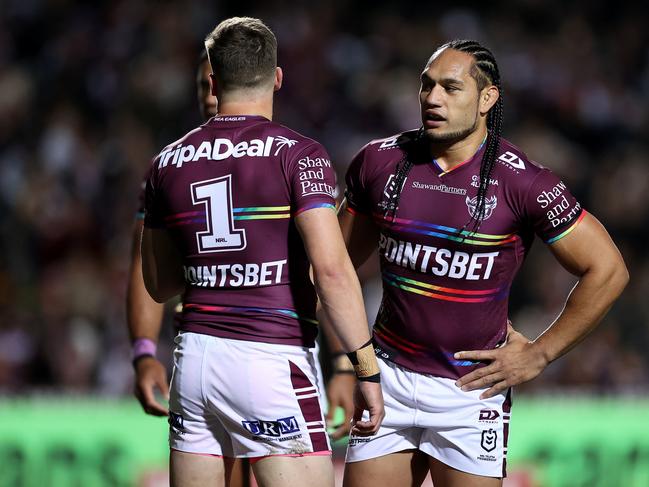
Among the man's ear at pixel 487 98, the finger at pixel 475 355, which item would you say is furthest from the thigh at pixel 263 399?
the man's ear at pixel 487 98

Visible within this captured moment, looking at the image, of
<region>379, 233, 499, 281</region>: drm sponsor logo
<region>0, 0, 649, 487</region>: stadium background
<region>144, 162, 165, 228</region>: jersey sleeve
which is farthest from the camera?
<region>0, 0, 649, 487</region>: stadium background

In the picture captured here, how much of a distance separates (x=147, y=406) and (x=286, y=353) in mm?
1400

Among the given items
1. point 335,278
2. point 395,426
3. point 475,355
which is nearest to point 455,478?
point 395,426

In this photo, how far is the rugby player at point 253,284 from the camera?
405 cm

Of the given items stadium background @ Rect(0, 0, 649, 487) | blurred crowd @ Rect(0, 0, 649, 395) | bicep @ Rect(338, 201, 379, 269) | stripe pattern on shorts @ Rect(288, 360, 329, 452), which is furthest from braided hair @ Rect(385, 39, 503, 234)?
blurred crowd @ Rect(0, 0, 649, 395)

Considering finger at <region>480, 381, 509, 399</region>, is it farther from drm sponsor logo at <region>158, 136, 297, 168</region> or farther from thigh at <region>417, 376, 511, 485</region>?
drm sponsor logo at <region>158, 136, 297, 168</region>

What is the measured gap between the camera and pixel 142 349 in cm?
545

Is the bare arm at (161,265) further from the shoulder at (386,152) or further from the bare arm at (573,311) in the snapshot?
the bare arm at (573,311)

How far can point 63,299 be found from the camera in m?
9.73

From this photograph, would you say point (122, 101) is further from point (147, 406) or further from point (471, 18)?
point (147, 406)

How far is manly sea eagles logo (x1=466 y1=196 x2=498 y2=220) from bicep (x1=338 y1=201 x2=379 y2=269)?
50 cm

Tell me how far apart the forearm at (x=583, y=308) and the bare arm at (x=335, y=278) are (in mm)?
940

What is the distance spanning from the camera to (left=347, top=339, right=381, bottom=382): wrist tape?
13.4 ft

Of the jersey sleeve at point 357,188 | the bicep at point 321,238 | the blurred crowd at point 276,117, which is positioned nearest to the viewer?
the bicep at point 321,238
